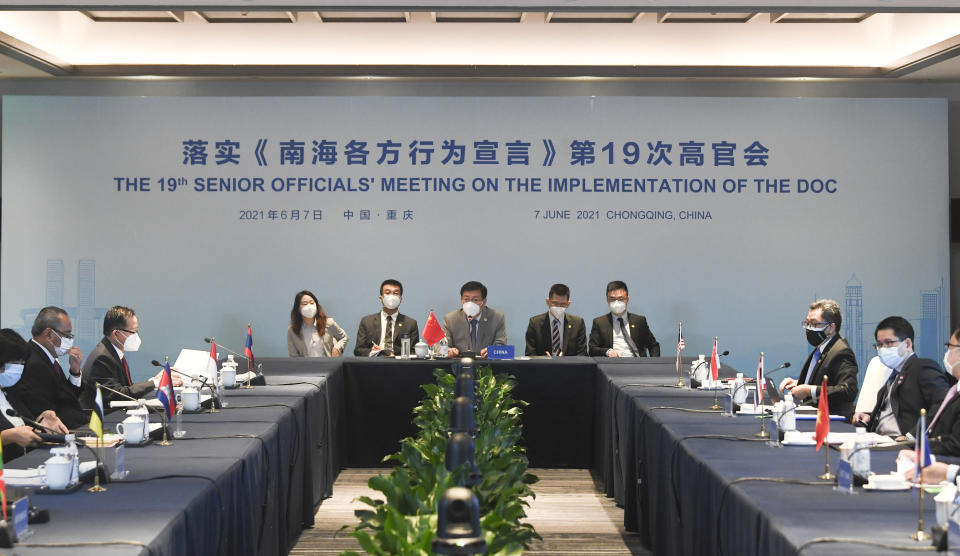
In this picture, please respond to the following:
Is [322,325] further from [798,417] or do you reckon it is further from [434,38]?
[798,417]

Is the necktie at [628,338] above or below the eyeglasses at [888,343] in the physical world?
below

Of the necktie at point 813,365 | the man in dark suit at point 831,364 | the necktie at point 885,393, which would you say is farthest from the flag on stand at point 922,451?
the necktie at point 813,365

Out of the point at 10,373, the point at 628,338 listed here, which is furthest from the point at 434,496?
the point at 628,338

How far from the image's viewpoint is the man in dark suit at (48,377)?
204 inches

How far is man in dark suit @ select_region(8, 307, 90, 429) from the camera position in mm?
5184

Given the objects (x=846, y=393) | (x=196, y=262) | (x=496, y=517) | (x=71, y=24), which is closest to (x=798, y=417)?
(x=846, y=393)

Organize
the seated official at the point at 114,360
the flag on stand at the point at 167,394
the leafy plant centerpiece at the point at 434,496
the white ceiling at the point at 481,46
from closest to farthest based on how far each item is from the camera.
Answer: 1. the leafy plant centerpiece at the point at 434,496
2. the flag on stand at the point at 167,394
3. the seated official at the point at 114,360
4. the white ceiling at the point at 481,46

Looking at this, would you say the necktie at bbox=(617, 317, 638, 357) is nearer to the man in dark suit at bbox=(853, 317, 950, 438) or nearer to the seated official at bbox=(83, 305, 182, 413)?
→ the man in dark suit at bbox=(853, 317, 950, 438)

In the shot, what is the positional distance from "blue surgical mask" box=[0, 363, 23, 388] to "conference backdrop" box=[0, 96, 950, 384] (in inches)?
188

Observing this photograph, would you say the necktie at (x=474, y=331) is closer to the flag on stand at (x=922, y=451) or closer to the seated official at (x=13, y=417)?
the seated official at (x=13, y=417)

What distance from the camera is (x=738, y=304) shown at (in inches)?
376

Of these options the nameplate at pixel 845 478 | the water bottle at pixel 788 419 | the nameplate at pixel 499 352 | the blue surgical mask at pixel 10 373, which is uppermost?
the blue surgical mask at pixel 10 373

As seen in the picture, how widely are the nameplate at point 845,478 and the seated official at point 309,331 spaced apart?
550cm

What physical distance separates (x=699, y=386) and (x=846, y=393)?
802 mm
